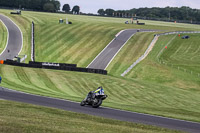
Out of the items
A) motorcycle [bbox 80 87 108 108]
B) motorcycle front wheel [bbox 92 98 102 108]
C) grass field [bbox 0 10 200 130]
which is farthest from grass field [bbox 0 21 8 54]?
motorcycle front wheel [bbox 92 98 102 108]

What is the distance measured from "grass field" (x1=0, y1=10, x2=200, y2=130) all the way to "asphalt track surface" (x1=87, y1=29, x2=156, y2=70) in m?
1.30

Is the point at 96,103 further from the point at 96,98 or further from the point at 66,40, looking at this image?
the point at 66,40

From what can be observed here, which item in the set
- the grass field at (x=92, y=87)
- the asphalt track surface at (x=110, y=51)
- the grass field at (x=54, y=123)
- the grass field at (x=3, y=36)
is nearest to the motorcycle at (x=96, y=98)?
the grass field at (x=54, y=123)

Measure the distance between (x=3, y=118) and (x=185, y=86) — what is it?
4830 centimetres

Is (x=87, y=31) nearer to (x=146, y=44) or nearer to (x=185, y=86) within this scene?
(x=146, y=44)

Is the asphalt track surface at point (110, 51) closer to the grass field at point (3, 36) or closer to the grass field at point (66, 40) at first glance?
the grass field at point (66, 40)

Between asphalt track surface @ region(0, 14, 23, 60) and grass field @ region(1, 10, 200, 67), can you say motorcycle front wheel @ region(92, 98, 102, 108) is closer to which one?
grass field @ region(1, 10, 200, 67)

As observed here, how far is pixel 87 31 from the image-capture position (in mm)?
110500

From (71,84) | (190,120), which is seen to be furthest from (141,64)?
(190,120)

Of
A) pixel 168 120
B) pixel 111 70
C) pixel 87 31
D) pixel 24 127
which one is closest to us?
pixel 24 127

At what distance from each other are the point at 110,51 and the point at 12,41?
80.6 feet

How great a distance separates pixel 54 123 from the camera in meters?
17.2

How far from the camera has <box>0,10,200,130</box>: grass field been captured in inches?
1569

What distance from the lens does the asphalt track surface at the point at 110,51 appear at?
78.3 meters
